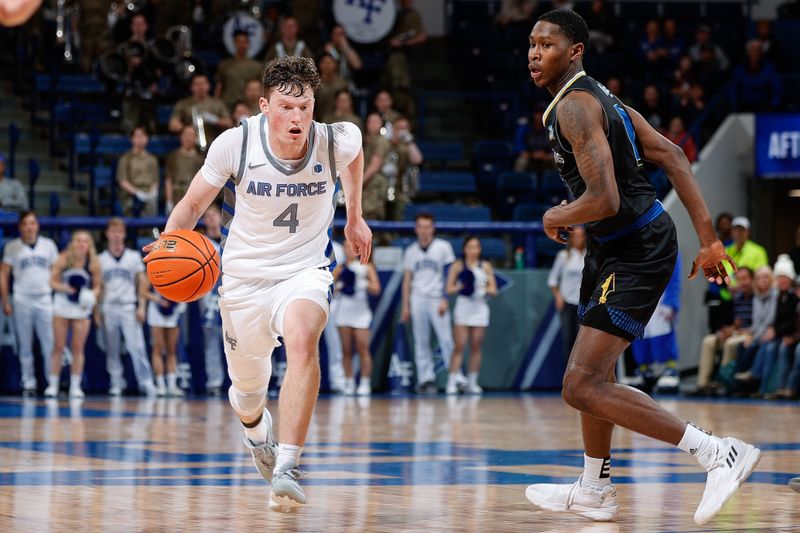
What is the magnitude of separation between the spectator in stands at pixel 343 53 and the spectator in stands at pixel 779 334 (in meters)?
6.83

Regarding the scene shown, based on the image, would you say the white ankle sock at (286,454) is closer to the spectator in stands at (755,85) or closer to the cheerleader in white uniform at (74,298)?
the cheerleader in white uniform at (74,298)

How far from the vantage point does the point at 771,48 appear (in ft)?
72.1

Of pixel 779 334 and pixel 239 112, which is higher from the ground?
pixel 239 112

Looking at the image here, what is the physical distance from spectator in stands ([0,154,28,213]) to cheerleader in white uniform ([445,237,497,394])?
5448 mm

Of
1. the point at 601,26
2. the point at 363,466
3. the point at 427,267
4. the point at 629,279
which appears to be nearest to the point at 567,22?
the point at 629,279

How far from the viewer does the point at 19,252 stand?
16234 millimetres

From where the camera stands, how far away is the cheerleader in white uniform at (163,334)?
53.7 feet

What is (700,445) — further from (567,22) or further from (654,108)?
(654,108)

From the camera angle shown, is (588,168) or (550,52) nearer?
(588,168)

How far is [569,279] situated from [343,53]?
538 cm

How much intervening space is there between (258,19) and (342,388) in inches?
251

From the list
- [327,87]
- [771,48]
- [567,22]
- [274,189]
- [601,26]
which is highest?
[601,26]

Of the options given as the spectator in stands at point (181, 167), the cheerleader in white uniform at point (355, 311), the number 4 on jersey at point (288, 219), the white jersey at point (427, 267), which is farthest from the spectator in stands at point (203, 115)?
the number 4 on jersey at point (288, 219)

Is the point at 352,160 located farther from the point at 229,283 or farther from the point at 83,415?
the point at 83,415
